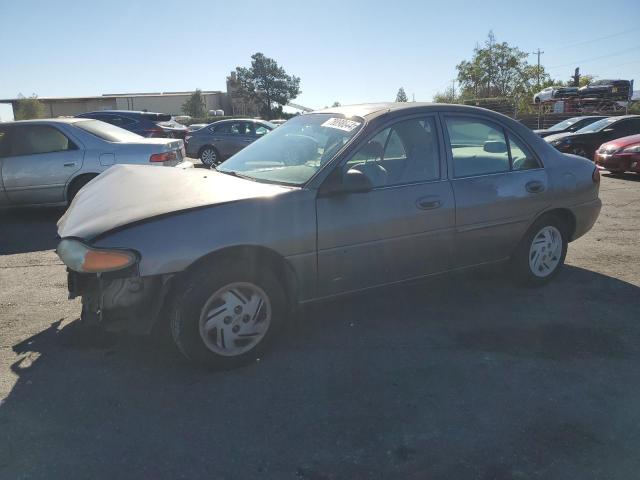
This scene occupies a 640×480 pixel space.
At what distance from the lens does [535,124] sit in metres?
26.6

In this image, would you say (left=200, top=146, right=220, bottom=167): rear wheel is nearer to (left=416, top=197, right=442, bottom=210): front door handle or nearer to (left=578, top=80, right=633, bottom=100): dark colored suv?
(left=416, top=197, right=442, bottom=210): front door handle

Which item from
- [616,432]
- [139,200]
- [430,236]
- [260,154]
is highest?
[260,154]

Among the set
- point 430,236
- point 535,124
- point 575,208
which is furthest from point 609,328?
point 535,124

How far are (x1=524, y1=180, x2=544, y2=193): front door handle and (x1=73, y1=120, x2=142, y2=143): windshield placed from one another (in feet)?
18.8

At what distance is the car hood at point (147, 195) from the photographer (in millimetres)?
3049

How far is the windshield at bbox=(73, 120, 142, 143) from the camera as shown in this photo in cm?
746

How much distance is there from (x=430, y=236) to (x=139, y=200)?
6.72 ft

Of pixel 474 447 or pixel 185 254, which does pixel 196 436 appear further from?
pixel 474 447

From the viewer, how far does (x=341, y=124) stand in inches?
151

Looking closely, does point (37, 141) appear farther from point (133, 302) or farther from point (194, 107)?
point (194, 107)

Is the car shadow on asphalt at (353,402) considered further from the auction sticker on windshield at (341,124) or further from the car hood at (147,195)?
the auction sticker on windshield at (341,124)

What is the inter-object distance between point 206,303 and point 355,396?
102 cm

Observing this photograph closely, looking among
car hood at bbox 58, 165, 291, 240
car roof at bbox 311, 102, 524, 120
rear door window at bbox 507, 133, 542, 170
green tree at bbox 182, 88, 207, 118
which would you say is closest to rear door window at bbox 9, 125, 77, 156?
car hood at bbox 58, 165, 291, 240

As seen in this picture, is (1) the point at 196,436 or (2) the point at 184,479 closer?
(2) the point at 184,479
